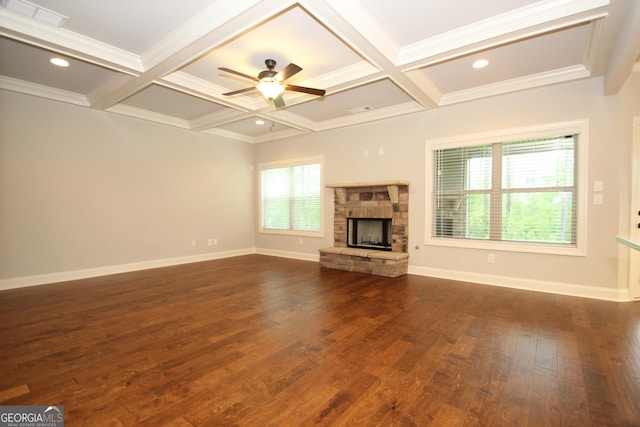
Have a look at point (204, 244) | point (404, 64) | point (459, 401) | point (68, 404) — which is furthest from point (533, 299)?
point (204, 244)

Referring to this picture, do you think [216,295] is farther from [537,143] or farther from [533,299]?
[537,143]

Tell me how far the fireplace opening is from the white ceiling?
2.16 m

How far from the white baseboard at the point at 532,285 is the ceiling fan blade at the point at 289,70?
356cm

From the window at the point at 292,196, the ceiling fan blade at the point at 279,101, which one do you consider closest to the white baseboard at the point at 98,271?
the window at the point at 292,196

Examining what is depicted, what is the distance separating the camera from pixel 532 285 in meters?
4.10

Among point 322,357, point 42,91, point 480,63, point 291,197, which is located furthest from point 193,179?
point 480,63

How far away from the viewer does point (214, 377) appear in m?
2.03

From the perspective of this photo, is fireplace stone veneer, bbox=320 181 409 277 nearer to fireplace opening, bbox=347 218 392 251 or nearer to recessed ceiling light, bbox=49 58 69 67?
fireplace opening, bbox=347 218 392 251

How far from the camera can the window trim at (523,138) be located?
379cm

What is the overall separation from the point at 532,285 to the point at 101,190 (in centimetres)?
668

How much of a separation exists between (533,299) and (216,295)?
3937mm

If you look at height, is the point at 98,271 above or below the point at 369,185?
below

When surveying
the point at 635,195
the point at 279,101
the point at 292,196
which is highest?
the point at 279,101

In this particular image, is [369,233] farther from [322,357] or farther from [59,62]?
[59,62]
